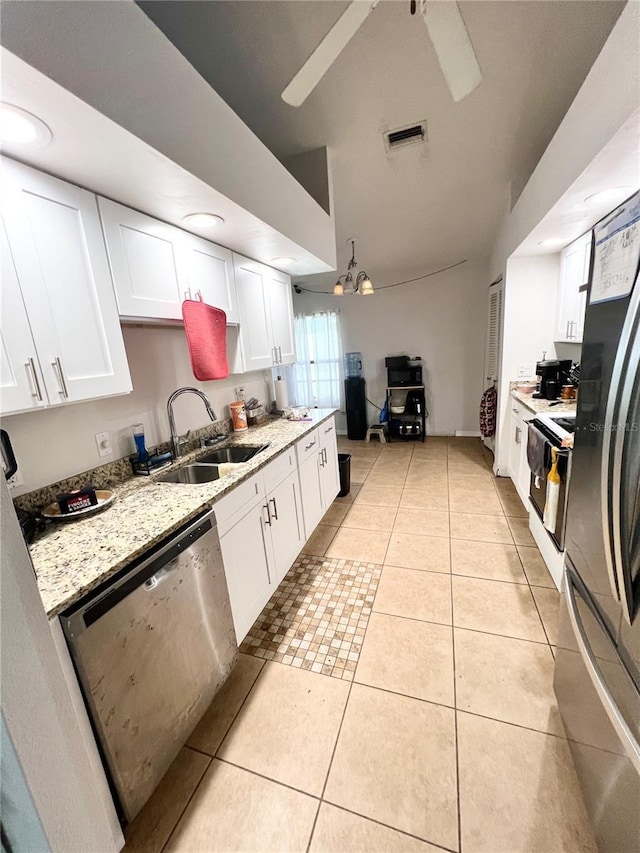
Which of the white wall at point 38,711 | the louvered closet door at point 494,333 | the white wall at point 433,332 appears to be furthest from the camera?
the white wall at point 433,332

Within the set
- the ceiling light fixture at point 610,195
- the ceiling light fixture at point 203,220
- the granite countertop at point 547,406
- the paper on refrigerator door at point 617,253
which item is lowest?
the granite countertop at point 547,406

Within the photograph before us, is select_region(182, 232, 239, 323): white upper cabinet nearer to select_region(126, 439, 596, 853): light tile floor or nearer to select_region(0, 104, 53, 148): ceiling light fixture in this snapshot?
select_region(0, 104, 53, 148): ceiling light fixture

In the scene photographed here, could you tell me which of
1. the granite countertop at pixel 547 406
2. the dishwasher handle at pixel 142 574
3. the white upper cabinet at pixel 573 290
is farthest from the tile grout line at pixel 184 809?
the white upper cabinet at pixel 573 290

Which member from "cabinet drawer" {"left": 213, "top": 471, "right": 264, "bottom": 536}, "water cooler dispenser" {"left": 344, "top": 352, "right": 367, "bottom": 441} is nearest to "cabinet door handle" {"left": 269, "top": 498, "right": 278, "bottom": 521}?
"cabinet drawer" {"left": 213, "top": 471, "right": 264, "bottom": 536}

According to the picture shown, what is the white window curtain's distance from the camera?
534cm

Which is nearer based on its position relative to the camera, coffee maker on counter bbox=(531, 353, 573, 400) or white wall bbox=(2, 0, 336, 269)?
white wall bbox=(2, 0, 336, 269)

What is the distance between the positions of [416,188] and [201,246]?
1828 mm

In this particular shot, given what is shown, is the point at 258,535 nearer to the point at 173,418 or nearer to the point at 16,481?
the point at 173,418

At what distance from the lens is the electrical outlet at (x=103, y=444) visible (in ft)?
5.32

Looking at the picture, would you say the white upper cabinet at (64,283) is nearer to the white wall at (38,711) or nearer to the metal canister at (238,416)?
the white wall at (38,711)

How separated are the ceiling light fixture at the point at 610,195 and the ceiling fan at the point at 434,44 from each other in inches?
45.2

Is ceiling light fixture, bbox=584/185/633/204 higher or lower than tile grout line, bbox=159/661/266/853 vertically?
higher

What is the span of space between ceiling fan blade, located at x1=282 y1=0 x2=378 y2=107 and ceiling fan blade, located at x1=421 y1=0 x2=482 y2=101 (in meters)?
0.18

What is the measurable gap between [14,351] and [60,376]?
148 mm
